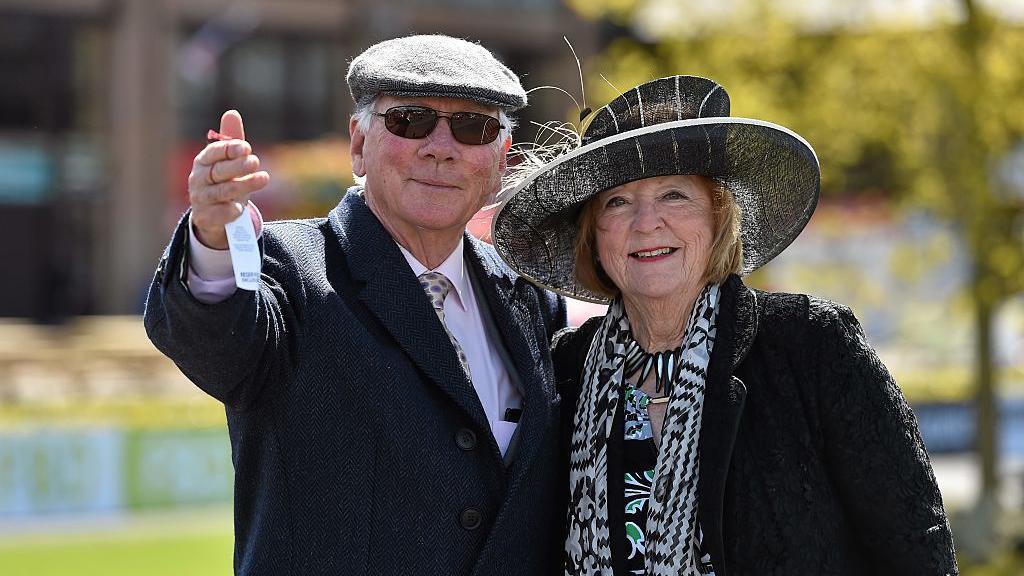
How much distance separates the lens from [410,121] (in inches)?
106

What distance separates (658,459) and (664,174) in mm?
618

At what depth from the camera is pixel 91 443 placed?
912 centimetres

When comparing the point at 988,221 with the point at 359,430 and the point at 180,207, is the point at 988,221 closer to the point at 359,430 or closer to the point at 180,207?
the point at 359,430

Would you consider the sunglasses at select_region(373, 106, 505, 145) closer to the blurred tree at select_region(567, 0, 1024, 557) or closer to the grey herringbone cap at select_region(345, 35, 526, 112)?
the grey herringbone cap at select_region(345, 35, 526, 112)

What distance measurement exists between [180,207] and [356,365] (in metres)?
25.7

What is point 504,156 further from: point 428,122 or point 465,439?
point 465,439

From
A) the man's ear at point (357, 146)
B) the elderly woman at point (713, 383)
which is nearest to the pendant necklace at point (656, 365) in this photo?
the elderly woman at point (713, 383)

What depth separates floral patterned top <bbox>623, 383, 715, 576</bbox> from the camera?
260cm

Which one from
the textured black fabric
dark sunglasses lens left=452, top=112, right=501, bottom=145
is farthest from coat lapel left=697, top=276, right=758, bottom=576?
dark sunglasses lens left=452, top=112, right=501, bottom=145

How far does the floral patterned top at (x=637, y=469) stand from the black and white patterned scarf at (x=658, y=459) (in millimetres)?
43

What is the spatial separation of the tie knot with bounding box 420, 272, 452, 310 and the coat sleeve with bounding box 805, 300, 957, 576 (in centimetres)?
83

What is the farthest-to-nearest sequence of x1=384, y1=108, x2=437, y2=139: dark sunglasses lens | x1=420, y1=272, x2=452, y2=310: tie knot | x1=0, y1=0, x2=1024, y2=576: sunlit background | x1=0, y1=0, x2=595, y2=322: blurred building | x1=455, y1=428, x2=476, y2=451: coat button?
x1=0, y1=0, x2=595, y2=322: blurred building → x1=0, y1=0, x2=1024, y2=576: sunlit background → x1=420, y1=272, x2=452, y2=310: tie knot → x1=384, y1=108, x2=437, y2=139: dark sunglasses lens → x1=455, y1=428, x2=476, y2=451: coat button

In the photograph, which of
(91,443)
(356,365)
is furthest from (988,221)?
(356,365)

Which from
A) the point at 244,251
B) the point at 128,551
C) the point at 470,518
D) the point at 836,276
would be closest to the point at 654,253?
the point at 470,518
